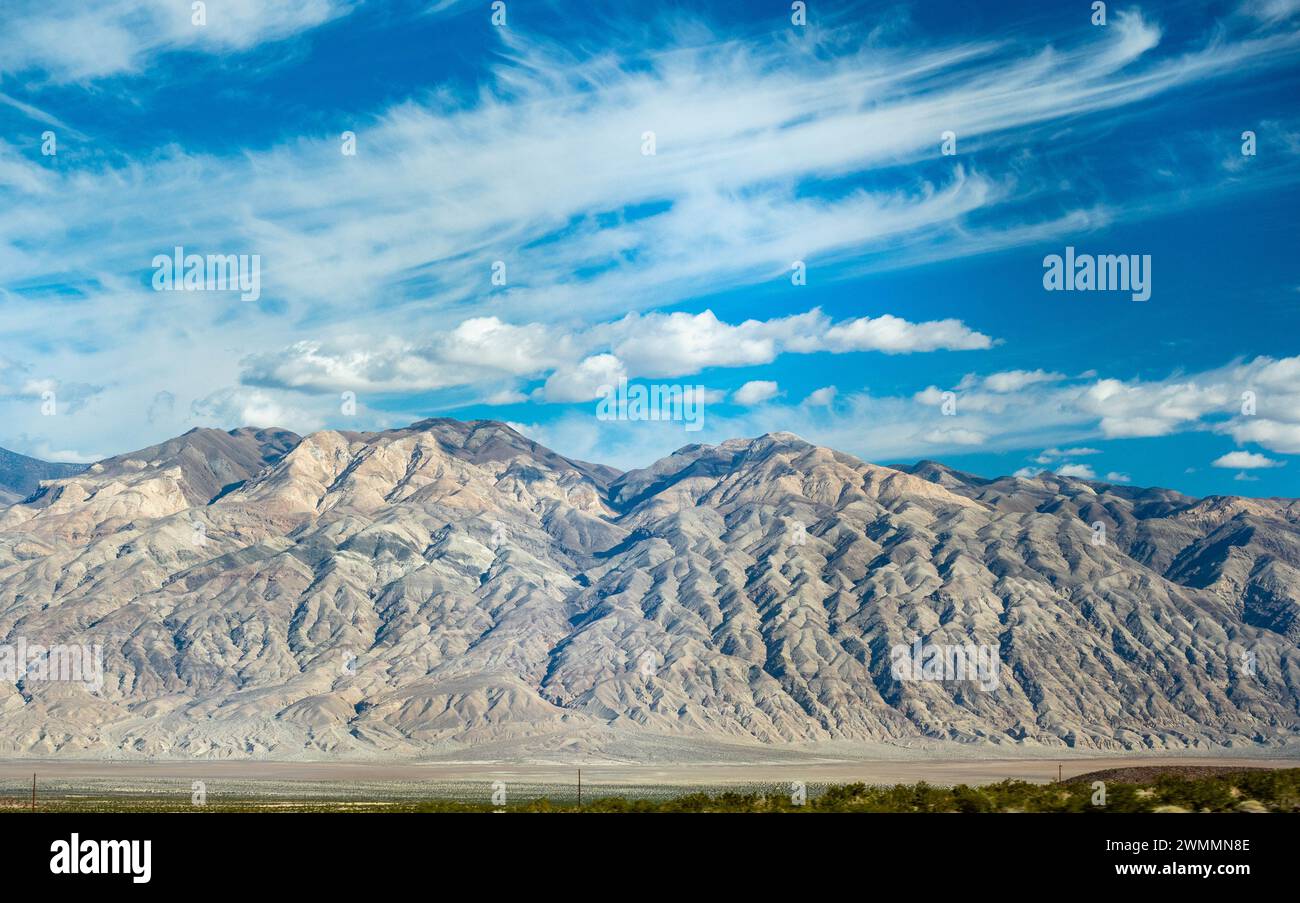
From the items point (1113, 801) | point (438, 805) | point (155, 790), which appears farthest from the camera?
point (155, 790)
